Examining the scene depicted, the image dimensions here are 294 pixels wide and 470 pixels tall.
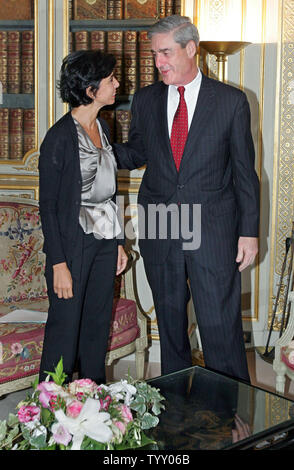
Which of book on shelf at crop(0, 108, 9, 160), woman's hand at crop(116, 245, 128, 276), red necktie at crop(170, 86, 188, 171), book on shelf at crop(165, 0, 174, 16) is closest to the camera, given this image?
red necktie at crop(170, 86, 188, 171)

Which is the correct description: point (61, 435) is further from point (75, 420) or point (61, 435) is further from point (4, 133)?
point (4, 133)

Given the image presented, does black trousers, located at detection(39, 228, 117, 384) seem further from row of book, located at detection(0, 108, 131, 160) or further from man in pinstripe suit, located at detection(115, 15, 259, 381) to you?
row of book, located at detection(0, 108, 131, 160)

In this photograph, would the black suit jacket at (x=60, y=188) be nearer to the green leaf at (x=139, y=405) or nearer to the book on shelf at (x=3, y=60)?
the green leaf at (x=139, y=405)

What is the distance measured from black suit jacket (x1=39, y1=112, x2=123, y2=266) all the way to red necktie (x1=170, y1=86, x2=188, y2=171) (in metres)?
0.39

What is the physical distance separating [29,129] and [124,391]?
99.6 inches

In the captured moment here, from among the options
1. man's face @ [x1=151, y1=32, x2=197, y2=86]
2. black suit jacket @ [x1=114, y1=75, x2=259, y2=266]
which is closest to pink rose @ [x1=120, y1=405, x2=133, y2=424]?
black suit jacket @ [x1=114, y1=75, x2=259, y2=266]

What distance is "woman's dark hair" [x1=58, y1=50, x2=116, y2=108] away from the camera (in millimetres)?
2498

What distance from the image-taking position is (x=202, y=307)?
2.67m

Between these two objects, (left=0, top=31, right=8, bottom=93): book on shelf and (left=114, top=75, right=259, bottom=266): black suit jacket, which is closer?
(left=114, top=75, right=259, bottom=266): black suit jacket

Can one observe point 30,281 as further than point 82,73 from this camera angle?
Yes

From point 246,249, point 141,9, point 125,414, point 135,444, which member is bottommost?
point 135,444

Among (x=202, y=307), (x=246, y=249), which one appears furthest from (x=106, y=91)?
(x=202, y=307)

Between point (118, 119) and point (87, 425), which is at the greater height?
point (118, 119)

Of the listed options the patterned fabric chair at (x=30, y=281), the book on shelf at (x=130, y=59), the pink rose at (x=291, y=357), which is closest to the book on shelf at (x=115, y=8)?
the book on shelf at (x=130, y=59)
